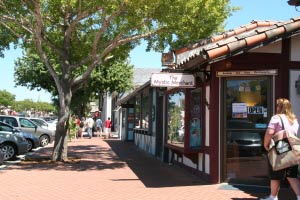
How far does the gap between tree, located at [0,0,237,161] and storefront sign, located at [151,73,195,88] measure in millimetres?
3240

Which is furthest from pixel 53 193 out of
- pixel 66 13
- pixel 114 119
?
pixel 114 119

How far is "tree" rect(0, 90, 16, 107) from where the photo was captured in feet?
420

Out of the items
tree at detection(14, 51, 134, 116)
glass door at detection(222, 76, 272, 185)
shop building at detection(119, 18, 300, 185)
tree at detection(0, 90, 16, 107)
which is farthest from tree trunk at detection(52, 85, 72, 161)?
tree at detection(0, 90, 16, 107)

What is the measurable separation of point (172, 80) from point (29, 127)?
14.8 m

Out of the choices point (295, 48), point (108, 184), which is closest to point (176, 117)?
point (108, 184)

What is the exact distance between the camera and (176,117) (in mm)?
13883

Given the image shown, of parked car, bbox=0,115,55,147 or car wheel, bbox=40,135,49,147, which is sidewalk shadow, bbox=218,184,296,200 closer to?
parked car, bbox=0,115,55,147

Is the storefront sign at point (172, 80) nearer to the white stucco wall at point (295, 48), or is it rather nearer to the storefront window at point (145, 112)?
the white stucco wall at point (295, 48)

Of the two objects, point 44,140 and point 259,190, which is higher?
point 44,140

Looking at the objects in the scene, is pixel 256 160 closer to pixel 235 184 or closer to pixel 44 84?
pixel 235 184

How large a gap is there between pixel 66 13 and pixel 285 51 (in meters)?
7.98

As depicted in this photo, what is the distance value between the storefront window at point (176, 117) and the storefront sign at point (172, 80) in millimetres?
1775

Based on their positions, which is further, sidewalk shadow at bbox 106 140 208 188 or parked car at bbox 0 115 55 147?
parked car at bbox 0 115 55 147

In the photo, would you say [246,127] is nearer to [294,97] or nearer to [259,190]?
[294,97]
